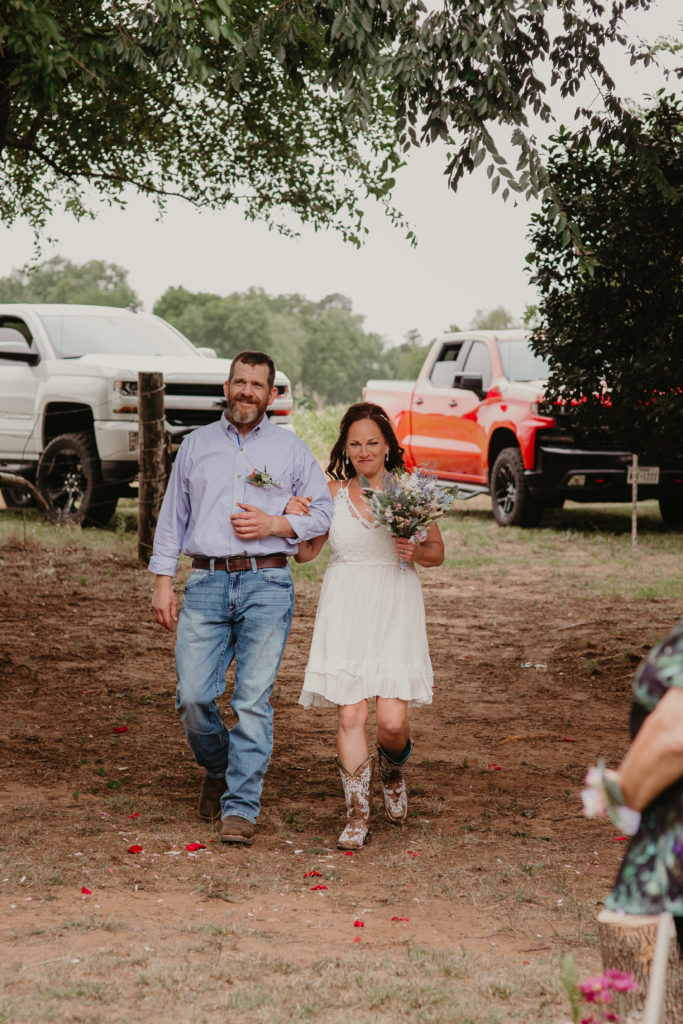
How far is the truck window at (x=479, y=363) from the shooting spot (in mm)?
15391

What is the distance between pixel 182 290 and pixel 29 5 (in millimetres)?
94846

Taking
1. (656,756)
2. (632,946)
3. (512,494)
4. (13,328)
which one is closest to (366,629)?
(632,946)

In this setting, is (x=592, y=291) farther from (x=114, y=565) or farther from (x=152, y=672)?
(x=114, y=565)

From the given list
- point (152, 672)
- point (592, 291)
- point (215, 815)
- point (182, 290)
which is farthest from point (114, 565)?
point (182, 290)

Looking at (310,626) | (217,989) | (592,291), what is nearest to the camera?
(217,989)

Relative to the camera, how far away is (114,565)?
11430mm

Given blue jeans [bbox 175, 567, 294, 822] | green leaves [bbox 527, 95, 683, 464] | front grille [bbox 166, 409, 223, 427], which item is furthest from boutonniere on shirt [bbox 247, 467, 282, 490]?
front grille [bbox 166, 409, 223, 427]

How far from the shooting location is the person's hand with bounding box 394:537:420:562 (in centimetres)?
504

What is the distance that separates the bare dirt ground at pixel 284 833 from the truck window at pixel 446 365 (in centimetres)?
733

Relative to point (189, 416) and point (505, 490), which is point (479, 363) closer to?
point (505, 490)

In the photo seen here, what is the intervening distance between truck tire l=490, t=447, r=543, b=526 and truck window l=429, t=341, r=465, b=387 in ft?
5.44

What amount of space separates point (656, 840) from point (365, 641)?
305 cm

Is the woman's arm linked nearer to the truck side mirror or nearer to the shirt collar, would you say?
the shirt collar

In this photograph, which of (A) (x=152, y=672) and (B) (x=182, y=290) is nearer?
(A) (x=152, y=672)
